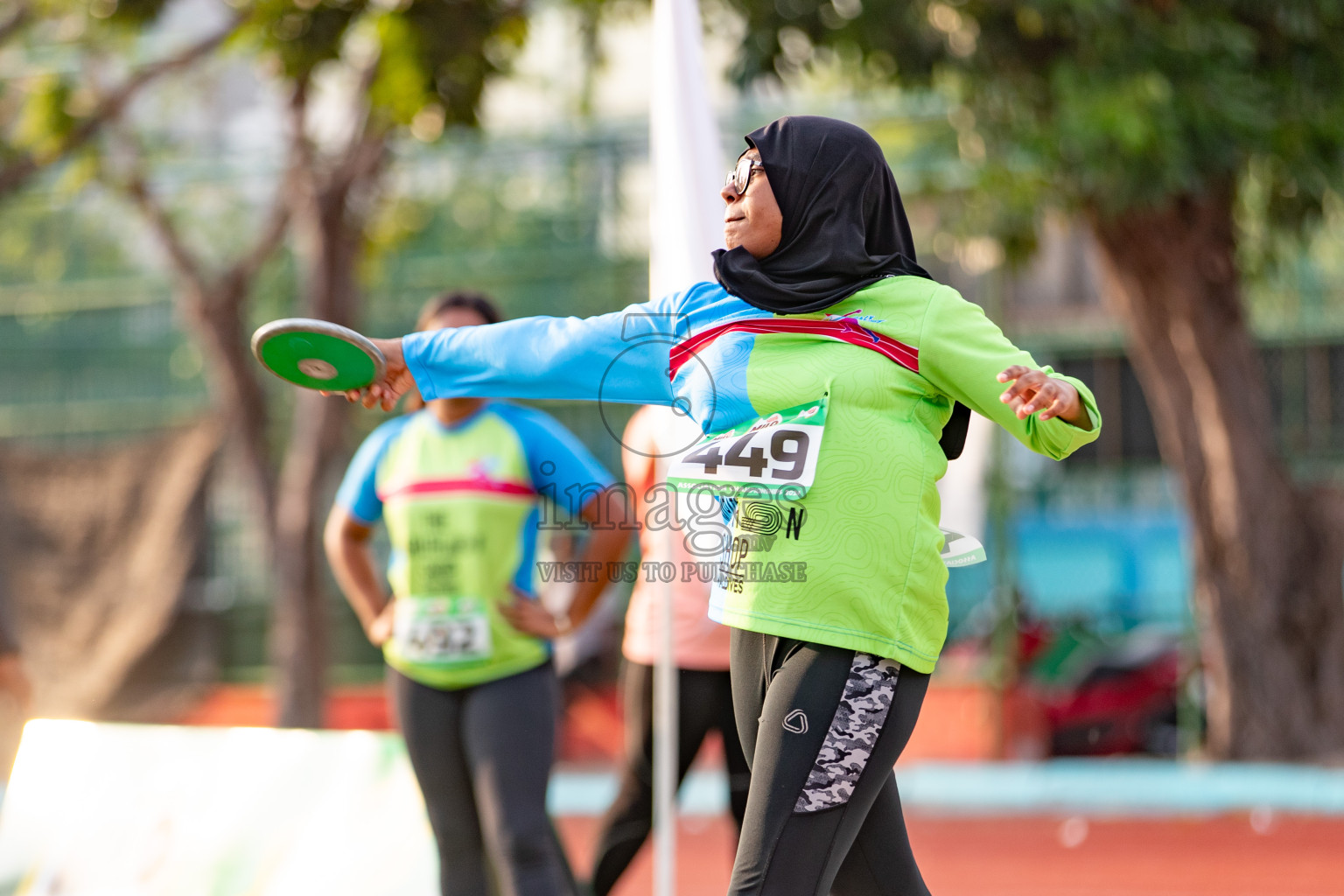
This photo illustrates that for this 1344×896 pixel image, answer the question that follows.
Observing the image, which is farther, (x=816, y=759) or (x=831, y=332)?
(x=831, y=332)

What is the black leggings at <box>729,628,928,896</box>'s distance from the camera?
2789 mm

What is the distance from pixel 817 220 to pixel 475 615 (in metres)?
1.94

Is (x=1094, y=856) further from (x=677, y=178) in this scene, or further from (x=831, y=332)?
(x=831, y=332)

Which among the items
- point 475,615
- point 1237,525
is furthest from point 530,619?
point 1237,525

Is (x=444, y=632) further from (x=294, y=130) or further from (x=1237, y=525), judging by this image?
(x=1237, y=525)

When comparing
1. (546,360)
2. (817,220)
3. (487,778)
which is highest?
(817,220)

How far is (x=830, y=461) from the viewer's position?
2.88 meters

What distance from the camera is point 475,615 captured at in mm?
4379

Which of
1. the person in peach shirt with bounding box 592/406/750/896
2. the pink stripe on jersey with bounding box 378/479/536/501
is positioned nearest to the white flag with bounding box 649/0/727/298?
the person in peach shirt with bounding box 592/406/750/896

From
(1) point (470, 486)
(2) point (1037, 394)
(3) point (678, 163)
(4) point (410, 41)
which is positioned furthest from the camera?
(4) point (410, 41)

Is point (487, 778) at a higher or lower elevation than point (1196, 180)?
lower

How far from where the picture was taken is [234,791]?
512 centimetres

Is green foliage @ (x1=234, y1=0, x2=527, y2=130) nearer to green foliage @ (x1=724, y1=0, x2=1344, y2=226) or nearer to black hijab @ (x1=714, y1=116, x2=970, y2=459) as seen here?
green foliage @ (x1=724, y1=0, x2=1344, y2=226)

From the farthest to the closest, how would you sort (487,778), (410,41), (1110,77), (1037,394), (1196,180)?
(410,41), (1196,180), (1110,77), (487,778), (1037,394)
